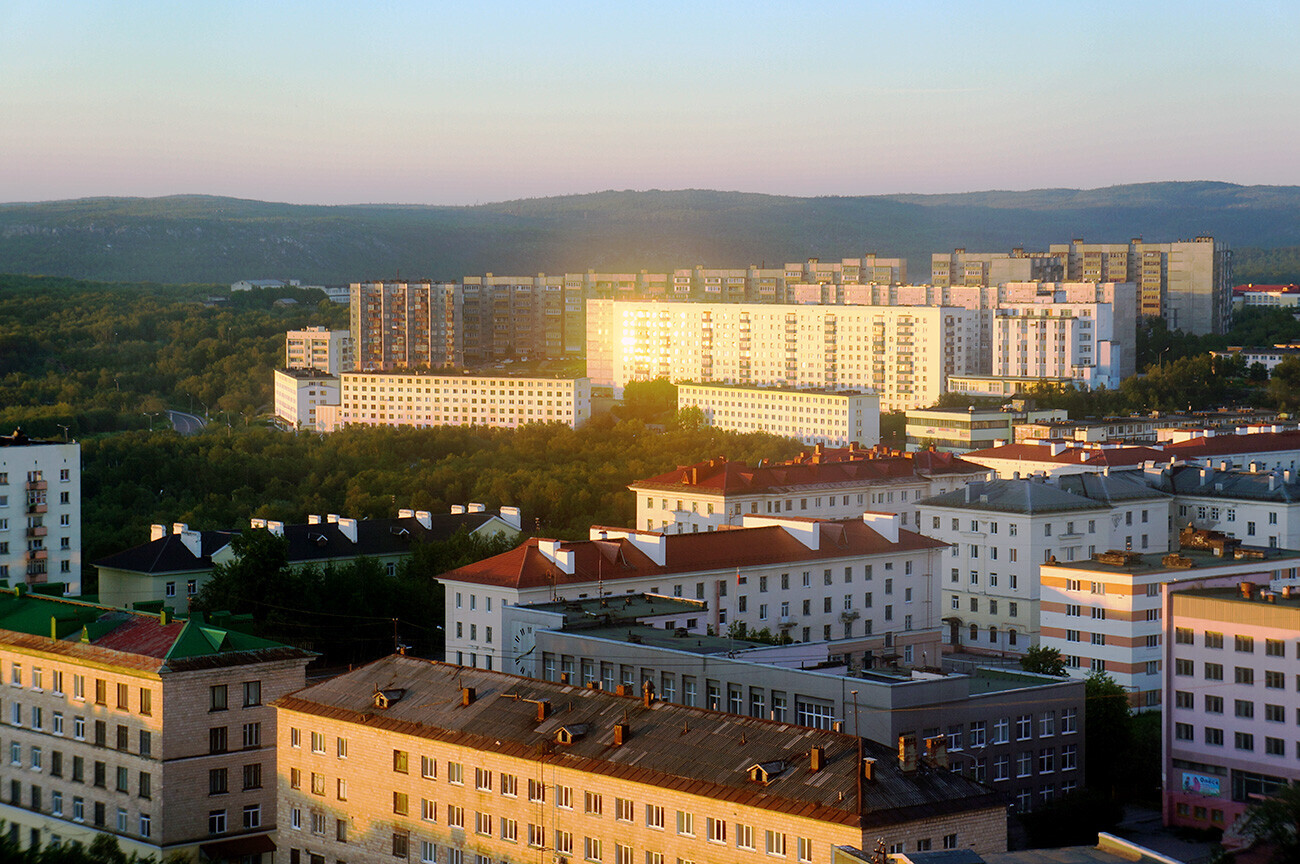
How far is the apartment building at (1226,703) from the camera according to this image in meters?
24.3

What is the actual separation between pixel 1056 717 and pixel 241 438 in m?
42.3

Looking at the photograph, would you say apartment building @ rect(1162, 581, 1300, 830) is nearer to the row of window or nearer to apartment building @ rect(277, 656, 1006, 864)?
apartment building @ rect(277, 656, 1006, 864)

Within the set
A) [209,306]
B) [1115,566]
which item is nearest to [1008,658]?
[1115,566]

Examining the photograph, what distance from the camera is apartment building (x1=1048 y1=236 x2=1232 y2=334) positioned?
90125 mm

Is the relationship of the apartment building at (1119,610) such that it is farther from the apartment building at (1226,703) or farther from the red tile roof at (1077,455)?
the red tile roof at (1077,455)

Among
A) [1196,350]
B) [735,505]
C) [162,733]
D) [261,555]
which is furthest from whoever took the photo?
[1196,350]

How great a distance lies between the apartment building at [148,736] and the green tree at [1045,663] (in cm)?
1172

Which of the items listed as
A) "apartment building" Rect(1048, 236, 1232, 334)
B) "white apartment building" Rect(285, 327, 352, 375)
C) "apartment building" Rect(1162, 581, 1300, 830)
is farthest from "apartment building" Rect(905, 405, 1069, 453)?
"apartment building" Rect(1162, 581, 1300, 830)

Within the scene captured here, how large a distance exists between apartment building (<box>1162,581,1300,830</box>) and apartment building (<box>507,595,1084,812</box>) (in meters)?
2.59

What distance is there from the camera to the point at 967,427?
209ft

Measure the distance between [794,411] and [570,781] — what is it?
5199 cm

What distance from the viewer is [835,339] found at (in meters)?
77.3

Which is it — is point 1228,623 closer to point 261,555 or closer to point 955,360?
point 261,555

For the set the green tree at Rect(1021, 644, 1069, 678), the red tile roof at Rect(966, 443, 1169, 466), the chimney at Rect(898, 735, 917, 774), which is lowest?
the green tree at Rect(1021, 644, 1069, 678)
